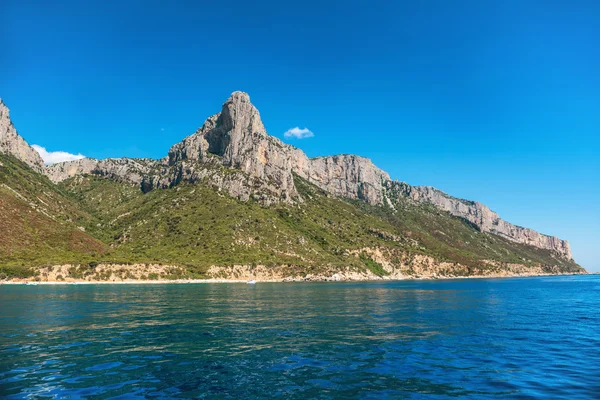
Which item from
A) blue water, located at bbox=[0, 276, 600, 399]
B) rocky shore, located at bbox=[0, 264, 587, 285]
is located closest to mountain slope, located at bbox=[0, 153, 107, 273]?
rocky shore, located at bbox=[0, 264, 587, 285]

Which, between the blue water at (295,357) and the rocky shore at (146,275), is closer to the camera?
the blue water at (295,357)

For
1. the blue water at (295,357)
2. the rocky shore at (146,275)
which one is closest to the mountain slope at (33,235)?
the rocky shore at (146,275)

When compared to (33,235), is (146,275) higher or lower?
lower

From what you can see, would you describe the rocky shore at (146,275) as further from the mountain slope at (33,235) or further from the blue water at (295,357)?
the blue water at (295,357)

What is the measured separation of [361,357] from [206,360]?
442 inches

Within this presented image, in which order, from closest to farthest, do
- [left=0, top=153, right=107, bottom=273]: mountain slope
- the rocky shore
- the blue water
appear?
the blue water < the rocky shore < [left=0, top=153, right=107, bottom=273]: mountain slope

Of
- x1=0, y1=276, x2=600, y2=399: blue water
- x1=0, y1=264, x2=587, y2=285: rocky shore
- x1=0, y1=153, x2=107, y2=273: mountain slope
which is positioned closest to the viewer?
x1=0, y1=276, x2=600, y2=399: blue water

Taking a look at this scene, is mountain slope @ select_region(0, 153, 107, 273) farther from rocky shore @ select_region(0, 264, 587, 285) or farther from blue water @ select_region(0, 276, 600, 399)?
blue water @ select_region(0, 276, 600, 399)

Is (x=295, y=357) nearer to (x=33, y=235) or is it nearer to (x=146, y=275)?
(x=146, y=275)

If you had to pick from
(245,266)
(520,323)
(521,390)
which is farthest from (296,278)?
(521,390)

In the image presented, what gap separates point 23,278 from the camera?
431 ft

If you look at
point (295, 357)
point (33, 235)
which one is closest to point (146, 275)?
point (33, 235)

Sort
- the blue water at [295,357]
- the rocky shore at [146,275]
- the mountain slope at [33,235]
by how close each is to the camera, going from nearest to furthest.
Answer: the blue water at [295,357], the rocky shore at [146,275], the mountain slope at [33,235]

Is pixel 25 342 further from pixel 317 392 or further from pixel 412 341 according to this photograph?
pixel 412 341
